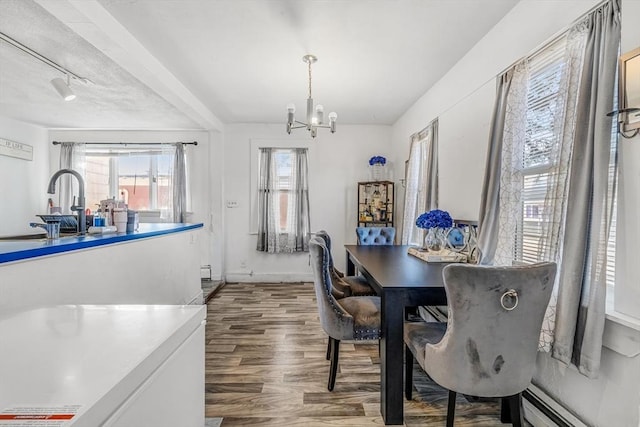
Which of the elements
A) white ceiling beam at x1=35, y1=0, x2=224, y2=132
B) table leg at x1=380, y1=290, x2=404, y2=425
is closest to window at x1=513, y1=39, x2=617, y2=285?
table leg at x1=380, y1=290, x2=404, y2=425

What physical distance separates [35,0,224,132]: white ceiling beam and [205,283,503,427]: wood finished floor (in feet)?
8.29

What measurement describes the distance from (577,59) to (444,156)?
1.64 m

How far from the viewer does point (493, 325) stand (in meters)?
1.38

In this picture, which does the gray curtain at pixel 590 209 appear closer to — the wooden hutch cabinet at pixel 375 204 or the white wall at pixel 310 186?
the wooden hutch cabinet at pixel 375 204

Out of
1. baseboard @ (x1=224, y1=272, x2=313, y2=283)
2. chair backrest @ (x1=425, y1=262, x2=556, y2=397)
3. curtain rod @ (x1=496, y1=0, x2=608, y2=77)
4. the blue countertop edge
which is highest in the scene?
curtain rod @ (x1=496, y1=0, x2=608, y2=77)

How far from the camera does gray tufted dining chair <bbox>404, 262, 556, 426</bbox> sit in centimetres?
135

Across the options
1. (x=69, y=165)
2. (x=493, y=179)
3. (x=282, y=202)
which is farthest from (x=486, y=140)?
(x=69, y=165)

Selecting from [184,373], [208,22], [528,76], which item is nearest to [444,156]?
[528,76]

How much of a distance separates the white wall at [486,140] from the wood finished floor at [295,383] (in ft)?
1.67

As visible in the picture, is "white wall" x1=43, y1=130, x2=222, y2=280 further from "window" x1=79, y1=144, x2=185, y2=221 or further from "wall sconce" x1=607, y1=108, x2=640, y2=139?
"wall sconce" x1=607, y1=108, x2=640, y2=139

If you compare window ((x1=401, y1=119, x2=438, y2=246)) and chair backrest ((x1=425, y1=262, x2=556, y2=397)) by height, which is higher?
window ((x1=401, y1=119, x2=438, y2=246))

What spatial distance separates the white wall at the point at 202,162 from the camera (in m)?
5.10

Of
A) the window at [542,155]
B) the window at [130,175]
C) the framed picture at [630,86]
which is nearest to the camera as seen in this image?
the framed picture at [630,86]

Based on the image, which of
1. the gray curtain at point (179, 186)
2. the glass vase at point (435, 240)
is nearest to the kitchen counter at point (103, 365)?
the glass vase at point (435, 240)
